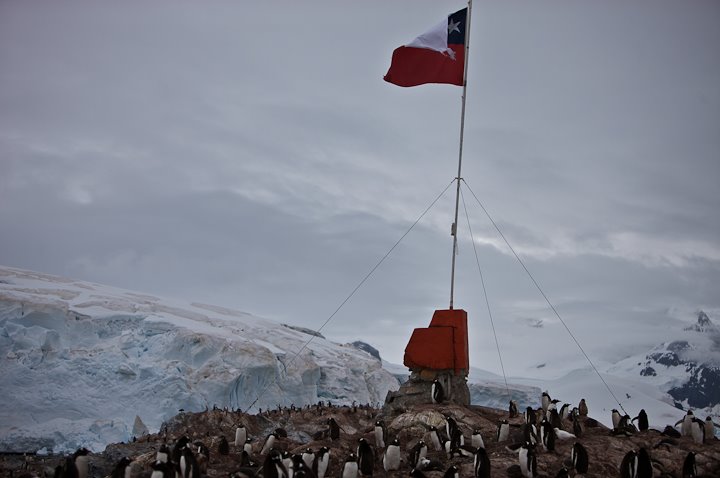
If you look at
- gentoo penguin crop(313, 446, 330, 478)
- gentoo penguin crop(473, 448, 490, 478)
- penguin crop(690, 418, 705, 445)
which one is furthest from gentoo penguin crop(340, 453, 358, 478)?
penguin crop(690, 418, 705, 445)

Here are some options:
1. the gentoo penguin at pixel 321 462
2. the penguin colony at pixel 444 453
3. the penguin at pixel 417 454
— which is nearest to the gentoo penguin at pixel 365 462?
the penguin colony at pixel 444 453

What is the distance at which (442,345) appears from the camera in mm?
18562

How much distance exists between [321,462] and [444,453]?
323 cm

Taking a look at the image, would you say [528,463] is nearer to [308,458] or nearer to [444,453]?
[444,453]

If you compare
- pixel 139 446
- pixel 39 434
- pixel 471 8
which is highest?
pixel 471 8

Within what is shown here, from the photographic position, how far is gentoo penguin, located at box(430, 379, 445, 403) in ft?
59.3

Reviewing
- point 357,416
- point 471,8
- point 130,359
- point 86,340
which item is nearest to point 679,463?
point 357,416

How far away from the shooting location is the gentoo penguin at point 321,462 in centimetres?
1338

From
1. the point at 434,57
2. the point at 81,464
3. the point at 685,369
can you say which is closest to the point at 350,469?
the point at 81,464

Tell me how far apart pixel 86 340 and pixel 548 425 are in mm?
29604

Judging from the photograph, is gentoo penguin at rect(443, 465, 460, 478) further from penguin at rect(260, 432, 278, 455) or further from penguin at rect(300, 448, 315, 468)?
penguin at rect(260, 432, 278, 455)

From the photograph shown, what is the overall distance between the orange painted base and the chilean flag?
7.40 metres

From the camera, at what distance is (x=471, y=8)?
1902 centimetres

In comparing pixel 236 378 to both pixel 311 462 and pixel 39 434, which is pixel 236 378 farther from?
pixel 311 462
